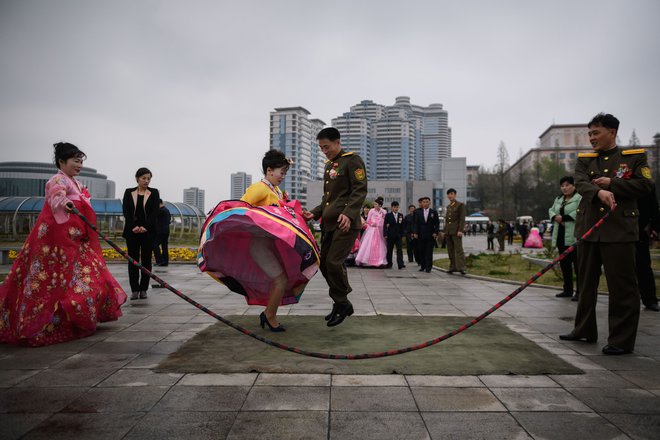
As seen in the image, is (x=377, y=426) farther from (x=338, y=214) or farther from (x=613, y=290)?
(x=613, y=290)

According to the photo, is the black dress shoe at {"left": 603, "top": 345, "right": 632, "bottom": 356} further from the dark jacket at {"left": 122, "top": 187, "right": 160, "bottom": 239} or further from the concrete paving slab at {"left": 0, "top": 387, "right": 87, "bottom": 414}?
the dark jacket at {"left": 122, "top": 187, "right": 160, "bottom": 239}

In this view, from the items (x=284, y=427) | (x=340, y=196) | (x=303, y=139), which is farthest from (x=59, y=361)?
(x=303, y=139)

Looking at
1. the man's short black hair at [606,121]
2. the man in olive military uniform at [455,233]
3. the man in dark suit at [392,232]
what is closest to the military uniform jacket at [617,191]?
the man's short black hair at [606,121]

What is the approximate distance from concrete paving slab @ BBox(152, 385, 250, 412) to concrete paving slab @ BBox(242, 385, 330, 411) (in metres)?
0.07

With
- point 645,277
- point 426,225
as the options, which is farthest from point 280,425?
point 426,225

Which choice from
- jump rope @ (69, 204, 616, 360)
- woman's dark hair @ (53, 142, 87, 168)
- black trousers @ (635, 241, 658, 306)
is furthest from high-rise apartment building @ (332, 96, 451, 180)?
jump rope @ (69, 204, 616, 360)

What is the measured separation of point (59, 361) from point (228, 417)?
198 centimetres

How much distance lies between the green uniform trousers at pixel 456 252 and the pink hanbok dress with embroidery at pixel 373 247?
8.04 feet

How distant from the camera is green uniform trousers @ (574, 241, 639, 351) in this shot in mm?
4098

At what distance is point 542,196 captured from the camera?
230 feet

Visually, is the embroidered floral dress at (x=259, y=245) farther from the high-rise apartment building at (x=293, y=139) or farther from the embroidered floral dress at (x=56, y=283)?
the high-rise apartment building at (x=293, y=139)

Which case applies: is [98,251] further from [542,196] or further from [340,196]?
[542,196]

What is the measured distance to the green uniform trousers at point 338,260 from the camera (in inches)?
195

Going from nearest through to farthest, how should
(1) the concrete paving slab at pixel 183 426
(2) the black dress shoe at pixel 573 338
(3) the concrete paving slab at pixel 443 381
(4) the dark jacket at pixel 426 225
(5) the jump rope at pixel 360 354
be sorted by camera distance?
1. (1) the concrete paving slab at pixel 183 426
2. (3) the concrete paving slab at pixel 443 381
3. (5) the jump rope at pixel 360 354
4. (2) the black dress shoe at pixel 573 338
5. (4) the dark jacket at pixel 426 225
